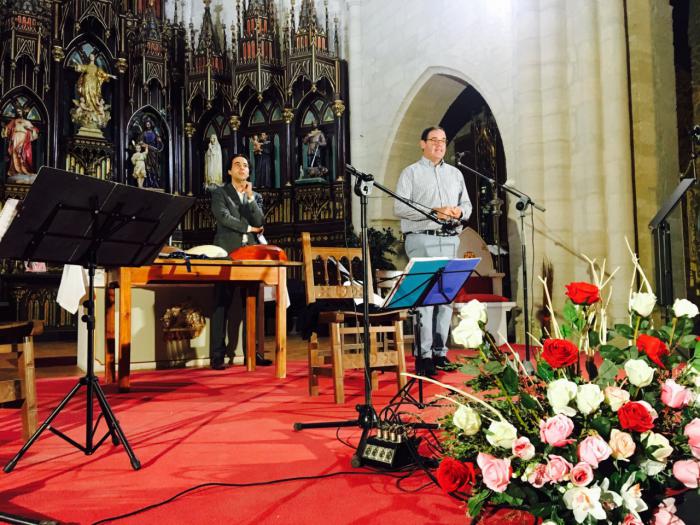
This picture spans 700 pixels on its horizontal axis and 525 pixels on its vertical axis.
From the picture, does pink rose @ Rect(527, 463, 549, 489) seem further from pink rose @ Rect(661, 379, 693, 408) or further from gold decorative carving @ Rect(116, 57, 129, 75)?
gold decorative carving @ Rect(116, 57, 129, 75)

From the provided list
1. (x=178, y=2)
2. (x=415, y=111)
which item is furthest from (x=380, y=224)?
(x=178, y=2)

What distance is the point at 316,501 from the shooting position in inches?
80.4

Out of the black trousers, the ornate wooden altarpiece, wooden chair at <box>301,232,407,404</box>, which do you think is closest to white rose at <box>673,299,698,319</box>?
wooden chair at <box>301,232,407,404</box>

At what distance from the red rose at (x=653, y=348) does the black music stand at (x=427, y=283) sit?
169 cm

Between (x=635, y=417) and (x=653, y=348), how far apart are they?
20cm

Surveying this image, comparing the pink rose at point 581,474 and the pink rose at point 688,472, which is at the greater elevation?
the pink rose at point 581,474

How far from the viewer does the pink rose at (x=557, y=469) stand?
132 centimetres

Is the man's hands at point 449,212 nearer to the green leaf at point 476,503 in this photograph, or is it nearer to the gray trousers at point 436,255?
the gray trousers at point 436,255

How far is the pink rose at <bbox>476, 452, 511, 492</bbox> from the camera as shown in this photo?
1.32m

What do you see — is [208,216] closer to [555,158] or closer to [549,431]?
[555,158]

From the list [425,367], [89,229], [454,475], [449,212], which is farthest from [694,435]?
[449,212]

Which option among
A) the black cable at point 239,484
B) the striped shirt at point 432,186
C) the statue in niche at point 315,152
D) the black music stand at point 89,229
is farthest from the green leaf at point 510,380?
the statue in niche at point 315,152

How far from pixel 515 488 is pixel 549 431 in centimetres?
16

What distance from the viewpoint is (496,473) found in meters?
1.33
